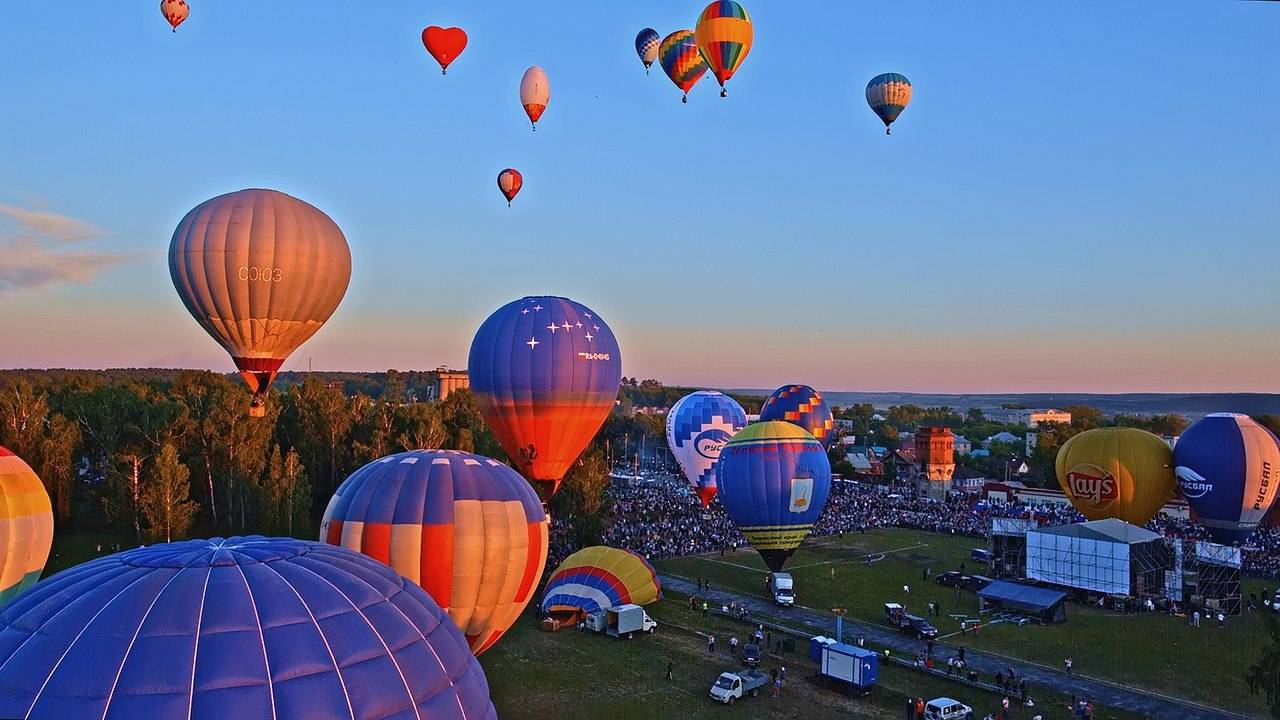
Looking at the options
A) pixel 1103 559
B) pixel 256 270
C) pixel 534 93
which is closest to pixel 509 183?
pixel 534 93

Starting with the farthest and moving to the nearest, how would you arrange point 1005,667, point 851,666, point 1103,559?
1. point 1103,559
2. point 1005,667
3. point 851,666

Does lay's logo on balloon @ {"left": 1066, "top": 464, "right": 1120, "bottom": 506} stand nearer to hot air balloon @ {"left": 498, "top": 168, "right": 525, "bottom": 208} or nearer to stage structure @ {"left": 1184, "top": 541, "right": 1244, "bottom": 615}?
stage structure @ {"left": 1184, "top": 541, "right": 1244, "bottom": 615}

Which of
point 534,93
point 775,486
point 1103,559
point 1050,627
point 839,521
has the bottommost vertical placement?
point 839,521

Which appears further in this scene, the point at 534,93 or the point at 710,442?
the point at 710,442

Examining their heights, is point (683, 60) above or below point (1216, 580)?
above

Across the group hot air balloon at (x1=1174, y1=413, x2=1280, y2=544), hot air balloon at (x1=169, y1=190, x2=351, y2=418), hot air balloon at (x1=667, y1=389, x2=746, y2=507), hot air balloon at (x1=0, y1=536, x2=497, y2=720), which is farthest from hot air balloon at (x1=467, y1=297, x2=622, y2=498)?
hot air balloon at (x1=1174, y1=413, x2=1280, y2=544)

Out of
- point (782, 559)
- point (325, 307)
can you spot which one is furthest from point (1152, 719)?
point (325, 307)

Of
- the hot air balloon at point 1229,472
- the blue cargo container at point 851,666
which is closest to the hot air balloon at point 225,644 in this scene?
the blue cargo container at point 851,666

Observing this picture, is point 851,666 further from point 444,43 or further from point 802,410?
point 802,410
